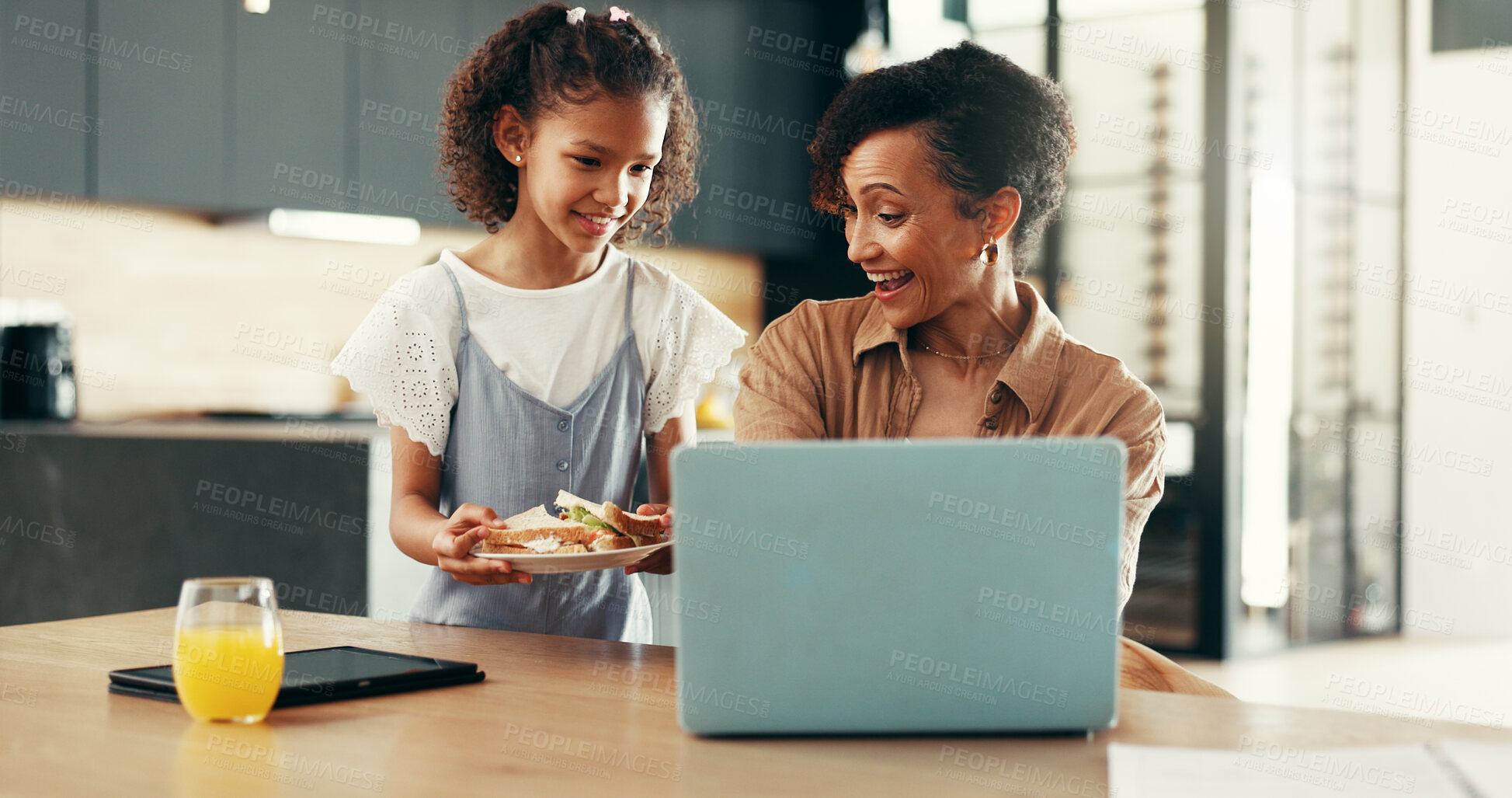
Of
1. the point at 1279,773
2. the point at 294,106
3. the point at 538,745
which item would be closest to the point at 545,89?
the point at 538,745

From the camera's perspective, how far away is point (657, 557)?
1.59m

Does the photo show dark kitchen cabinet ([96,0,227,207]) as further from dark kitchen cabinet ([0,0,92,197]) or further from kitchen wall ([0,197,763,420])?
kitchen wall ([0,197,763,420])

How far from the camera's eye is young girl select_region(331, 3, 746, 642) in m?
1.70

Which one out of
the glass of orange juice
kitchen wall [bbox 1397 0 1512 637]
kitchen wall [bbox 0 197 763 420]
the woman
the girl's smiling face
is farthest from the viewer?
kitchen wall [bbox 1397 0 1512 637]

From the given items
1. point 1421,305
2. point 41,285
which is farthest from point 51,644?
point 1421,305

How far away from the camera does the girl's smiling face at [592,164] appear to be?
67.1 inches

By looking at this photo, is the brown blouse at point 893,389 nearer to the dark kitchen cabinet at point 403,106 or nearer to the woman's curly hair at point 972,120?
the woman's curly hair at point 972,120

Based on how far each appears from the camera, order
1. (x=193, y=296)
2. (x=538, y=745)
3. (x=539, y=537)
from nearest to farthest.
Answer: (x=538, y=745) < (x=539, y=537) < (x=193, y=296)

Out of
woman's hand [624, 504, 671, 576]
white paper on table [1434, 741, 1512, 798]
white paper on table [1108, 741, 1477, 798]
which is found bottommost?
white paper on table [1108, 741, 1477, 798]

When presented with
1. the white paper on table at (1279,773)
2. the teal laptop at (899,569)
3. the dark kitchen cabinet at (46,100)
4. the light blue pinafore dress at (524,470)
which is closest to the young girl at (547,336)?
the light blue pinafore dress at (524,470)

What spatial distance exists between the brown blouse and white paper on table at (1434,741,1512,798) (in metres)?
0.54

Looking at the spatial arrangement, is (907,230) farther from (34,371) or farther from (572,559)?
(34,371)

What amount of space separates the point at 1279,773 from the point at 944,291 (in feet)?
2.69

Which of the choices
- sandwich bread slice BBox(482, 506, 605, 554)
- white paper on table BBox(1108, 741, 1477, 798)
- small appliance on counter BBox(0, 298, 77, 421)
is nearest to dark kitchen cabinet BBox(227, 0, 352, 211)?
small appliance on counter BBox(0, 298, 77, 421)
